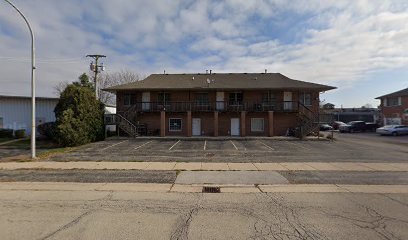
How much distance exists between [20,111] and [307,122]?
31533 mm

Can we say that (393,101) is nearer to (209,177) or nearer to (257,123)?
(257,123)

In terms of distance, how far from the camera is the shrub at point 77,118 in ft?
68.7

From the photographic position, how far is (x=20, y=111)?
32594 millimetres

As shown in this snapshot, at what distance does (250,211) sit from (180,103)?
24333 mm

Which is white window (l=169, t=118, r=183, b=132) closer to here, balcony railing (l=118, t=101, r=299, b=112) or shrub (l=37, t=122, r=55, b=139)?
balcony railing (l=118, t=101, r=299, b=112)

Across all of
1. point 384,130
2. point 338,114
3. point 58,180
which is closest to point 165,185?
point 58,180

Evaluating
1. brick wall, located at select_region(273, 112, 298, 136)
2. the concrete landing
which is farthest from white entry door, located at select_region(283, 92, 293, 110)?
the concrete landing

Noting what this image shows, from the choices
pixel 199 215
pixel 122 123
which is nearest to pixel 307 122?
pixel 122 123

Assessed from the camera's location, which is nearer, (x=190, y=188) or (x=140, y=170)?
(x=190, y=188)

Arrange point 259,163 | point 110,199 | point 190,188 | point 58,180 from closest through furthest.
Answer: point 110,199
point 190,188
point 58,180
point 259,163

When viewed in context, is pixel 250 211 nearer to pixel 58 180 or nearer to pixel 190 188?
pixel 190 188

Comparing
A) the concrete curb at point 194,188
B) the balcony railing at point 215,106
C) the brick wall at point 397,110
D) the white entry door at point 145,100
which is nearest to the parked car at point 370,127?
the brick wall at point 397,110

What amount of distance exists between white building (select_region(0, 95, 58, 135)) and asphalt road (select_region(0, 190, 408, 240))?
27.5 meters

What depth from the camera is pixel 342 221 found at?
587cm
